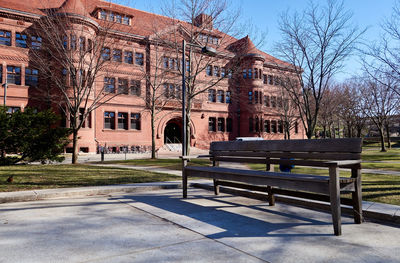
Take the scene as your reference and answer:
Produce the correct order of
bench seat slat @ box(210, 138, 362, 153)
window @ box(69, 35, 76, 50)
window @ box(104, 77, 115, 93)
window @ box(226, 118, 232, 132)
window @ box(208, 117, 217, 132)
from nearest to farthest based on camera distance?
bench seat slat @ box(210, 138, 362, 153), window @ box(69, 35, 76, 50), window @ box(104, 77, 115, 93), window @ box(208, 117, 217, 132), window @ box(226, 118, 232, 132)

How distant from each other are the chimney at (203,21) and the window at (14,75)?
727 inches

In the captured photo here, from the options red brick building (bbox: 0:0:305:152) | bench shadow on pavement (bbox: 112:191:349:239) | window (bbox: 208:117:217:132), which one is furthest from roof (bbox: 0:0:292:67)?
bench shadow on pavement (bbox: 112:191:349:239)

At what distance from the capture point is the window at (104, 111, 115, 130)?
31.6 m

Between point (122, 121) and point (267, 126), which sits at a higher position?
point (122, 121)

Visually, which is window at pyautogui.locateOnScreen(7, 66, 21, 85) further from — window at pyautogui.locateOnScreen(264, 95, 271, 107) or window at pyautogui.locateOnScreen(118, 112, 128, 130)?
window at pyautogui.locateOnScreen(264, 95, 271, 107)

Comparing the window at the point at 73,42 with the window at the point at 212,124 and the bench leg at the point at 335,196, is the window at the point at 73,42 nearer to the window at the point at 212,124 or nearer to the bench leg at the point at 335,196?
the bench leg at the point at 335,196

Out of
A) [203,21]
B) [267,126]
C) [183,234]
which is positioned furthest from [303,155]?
[267,126]

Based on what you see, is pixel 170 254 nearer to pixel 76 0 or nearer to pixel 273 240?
pixel 273 240

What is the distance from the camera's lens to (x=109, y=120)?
1254 inches

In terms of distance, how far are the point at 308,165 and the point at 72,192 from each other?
490cm

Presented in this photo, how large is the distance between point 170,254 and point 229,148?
3.51 m

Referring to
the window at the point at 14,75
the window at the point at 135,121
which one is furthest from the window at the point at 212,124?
the window at the point at 14,75

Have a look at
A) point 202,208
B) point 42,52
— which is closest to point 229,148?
point 202,208

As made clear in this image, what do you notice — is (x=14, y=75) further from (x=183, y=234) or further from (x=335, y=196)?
(x=335, y=196)
